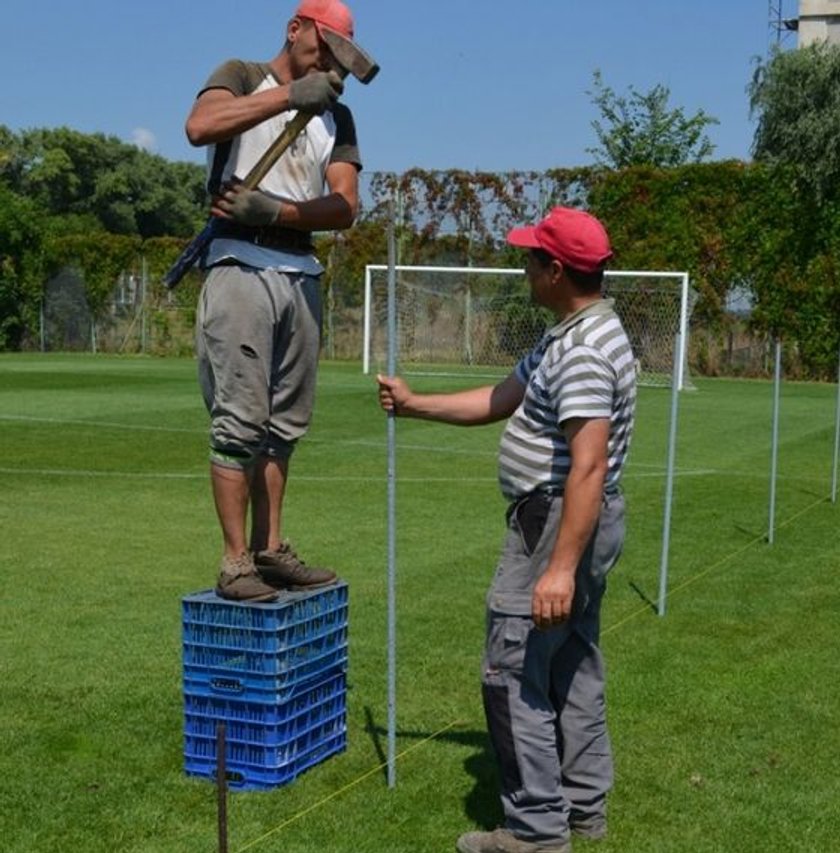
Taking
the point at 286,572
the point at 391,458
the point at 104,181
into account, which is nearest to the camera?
the point at 391,458

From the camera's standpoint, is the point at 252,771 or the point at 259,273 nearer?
the point at 252,771

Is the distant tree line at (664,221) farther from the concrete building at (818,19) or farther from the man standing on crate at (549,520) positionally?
the concrete building at (818,19)

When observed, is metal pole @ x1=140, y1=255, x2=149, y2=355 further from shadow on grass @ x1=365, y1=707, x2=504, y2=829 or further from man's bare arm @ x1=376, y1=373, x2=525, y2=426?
man's bare arm @ x1=376, y1=373, x2=525, y2=426

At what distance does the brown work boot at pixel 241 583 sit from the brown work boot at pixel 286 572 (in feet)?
0.70

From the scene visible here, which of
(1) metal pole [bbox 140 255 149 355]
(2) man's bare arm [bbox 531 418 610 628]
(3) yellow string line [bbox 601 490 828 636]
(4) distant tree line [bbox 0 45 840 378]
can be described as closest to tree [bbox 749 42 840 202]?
(4) distant tree line [bbox 0 45 840 378]

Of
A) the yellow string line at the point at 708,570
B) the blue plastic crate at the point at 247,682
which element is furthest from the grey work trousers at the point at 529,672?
the yellow string line at the point at 708,570

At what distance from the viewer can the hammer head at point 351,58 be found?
5.25 meters

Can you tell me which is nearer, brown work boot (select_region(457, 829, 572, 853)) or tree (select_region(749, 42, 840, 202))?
brown work boot (select_region(457, 829, 572, 853))

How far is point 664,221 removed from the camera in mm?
35094

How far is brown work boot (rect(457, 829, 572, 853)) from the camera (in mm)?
4555

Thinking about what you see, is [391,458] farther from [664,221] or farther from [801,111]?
[801,111]

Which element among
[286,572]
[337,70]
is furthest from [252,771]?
[337,70]

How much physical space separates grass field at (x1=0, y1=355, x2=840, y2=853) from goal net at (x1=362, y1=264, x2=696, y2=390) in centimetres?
1591

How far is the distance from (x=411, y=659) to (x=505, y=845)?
2.51 meters
